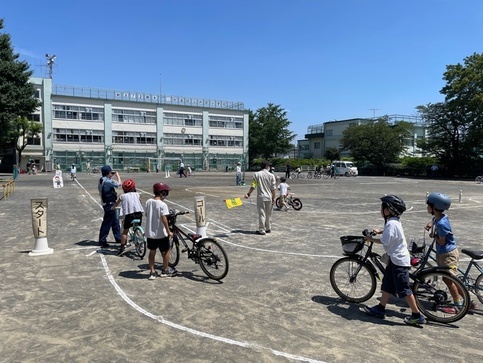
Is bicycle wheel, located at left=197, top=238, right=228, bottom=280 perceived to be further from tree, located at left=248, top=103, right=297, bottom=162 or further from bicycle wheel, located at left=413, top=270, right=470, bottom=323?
tree, located at left=248, top=103, right=297, bottom=162

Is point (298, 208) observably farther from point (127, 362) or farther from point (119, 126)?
point (119, 126)

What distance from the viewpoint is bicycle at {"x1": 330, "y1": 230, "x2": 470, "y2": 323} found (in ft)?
15.9

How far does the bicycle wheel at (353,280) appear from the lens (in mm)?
5422

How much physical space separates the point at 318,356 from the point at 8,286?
502 cm

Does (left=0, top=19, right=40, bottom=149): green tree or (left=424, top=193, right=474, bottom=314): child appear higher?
(left=0, top=19, right=40, bottom=149): green tree

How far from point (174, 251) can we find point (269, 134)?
3052 inches

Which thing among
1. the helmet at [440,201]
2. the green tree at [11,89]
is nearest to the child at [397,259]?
the helmet at [440,201]

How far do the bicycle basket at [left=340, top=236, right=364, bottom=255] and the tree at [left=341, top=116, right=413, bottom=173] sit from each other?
57.4 meters

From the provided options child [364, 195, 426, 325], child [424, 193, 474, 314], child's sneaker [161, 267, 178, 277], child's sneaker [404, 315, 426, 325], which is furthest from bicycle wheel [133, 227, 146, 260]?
child [424, 193, 474, 314]

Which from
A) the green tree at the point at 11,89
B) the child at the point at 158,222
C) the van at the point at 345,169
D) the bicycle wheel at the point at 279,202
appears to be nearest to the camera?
the child at the point at 158,222

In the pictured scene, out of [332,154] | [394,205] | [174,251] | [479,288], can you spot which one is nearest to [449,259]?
[479,288]

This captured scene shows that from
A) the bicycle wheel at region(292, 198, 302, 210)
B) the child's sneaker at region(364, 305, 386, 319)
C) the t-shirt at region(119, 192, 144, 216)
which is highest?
the t-shirt at region(119, 192, 144, 216)

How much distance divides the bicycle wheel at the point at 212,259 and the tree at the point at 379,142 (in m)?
56.9

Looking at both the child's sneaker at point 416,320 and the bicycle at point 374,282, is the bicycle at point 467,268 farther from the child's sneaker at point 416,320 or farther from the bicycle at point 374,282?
the child's sneaker at point 416,320
